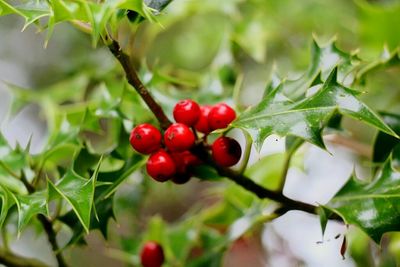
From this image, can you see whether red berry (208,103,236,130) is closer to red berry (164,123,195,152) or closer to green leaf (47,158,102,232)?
red berry (164,123,195,152)

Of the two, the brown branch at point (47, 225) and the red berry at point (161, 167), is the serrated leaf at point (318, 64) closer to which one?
the red berry at point (161, 167)

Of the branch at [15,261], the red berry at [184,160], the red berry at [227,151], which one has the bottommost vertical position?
the branch at [15,261]

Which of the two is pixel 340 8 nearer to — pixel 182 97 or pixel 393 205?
pixel 182 97

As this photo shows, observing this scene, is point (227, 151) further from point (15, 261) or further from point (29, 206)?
point (15, 261)

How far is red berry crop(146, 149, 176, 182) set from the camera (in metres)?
1.00

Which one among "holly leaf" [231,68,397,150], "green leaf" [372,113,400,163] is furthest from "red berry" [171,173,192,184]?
"green leaf" [372,113,400,163]

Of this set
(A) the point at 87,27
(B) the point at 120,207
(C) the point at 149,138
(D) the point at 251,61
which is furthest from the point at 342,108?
(D) the point at 251,61

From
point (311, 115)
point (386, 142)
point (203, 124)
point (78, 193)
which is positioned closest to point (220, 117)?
point (203, 124)

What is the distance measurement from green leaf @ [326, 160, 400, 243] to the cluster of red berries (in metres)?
0.21

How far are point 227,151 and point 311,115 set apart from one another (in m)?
0.14

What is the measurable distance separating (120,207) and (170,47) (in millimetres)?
1597

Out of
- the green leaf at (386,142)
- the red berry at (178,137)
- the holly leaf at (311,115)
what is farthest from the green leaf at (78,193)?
the green leaf at (386,142)

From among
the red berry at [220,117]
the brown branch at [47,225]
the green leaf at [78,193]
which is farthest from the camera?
the brown branch at [47,225]

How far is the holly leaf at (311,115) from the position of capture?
0.93 m
